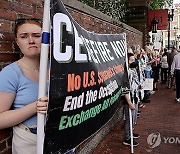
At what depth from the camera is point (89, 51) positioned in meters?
2.00

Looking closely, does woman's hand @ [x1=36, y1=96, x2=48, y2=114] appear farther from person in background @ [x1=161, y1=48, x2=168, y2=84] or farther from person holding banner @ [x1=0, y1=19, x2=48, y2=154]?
person in background @ [x1=161, y1=48, x2=168, y2=84]

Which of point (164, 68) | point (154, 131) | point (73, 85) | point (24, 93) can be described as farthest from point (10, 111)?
point (164, 68)

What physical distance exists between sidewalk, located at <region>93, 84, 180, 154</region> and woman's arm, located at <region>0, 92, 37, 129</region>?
3.01 meters

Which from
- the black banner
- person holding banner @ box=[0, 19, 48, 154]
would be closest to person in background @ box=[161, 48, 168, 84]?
the black banner

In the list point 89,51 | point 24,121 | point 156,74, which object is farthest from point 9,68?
point 156,74

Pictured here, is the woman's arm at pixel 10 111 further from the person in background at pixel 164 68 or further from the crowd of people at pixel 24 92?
the person in background at pixel 164 68

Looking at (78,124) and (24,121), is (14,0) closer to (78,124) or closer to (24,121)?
(24,121)

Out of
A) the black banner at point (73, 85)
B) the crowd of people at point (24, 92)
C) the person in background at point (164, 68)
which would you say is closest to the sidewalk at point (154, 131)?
the black banner at point (73, 85)

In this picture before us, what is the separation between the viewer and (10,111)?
162 centimetres

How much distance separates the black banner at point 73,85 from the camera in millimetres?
1553

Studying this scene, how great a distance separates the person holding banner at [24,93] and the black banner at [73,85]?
0.14m

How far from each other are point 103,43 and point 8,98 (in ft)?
4.00

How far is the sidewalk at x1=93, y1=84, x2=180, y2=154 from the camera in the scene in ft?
14.4

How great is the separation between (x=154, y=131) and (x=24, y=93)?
4198mm
